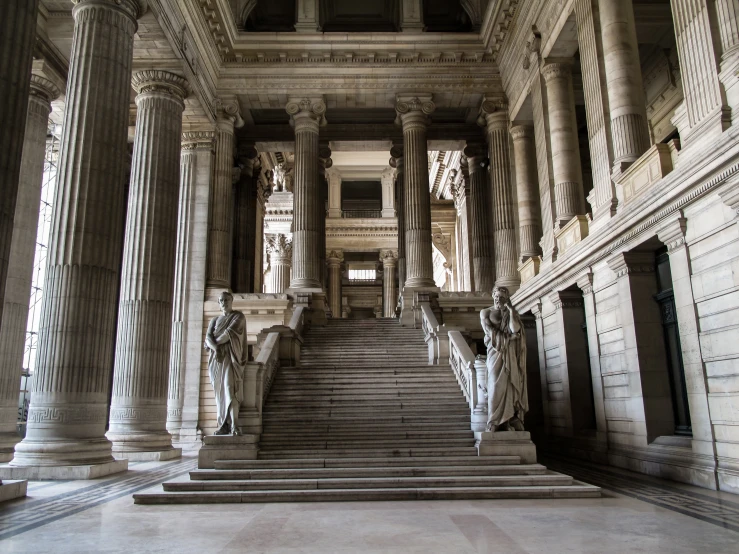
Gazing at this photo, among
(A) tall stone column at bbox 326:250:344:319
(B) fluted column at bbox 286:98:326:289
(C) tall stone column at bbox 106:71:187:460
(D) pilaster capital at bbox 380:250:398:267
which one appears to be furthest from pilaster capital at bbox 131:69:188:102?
(D) pilaster capital at bbox 380:250:398:267

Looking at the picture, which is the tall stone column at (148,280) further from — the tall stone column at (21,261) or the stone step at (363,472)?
the stone step at (363,472)

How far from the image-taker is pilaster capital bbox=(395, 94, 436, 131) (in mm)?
24031

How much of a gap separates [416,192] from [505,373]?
43.0 feet

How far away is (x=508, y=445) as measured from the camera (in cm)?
1134

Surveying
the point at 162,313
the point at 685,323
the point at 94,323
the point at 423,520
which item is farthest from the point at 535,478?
the point at 162,313

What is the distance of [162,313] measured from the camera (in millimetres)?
16938

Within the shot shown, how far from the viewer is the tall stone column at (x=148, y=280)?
623 inches

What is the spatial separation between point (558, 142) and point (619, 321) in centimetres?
718

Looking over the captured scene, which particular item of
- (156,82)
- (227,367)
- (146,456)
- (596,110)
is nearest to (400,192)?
(156,82)

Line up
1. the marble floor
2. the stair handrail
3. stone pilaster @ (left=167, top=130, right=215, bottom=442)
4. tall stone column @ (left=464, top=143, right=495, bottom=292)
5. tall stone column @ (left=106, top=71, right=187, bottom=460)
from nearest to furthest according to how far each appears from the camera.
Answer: the marble floor, the stair handrail, tall stone column @ (left=106, top=71, right=187, bottom=460), stone pilaster @ (left=167, top=130, right=215, bottom=442), tall stone column @ (left=464, top=143, right=495, bottom=292)

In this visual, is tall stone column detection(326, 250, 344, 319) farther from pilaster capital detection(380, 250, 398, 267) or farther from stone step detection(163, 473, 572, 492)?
stone step detection(163, 473, 572, 492)

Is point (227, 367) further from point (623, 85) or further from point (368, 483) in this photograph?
point (623, 85)

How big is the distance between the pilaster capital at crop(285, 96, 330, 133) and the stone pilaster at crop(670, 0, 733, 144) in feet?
49.1

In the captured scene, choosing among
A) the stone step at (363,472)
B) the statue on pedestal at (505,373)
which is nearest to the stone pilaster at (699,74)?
the statue on pedestal at (505,373)
